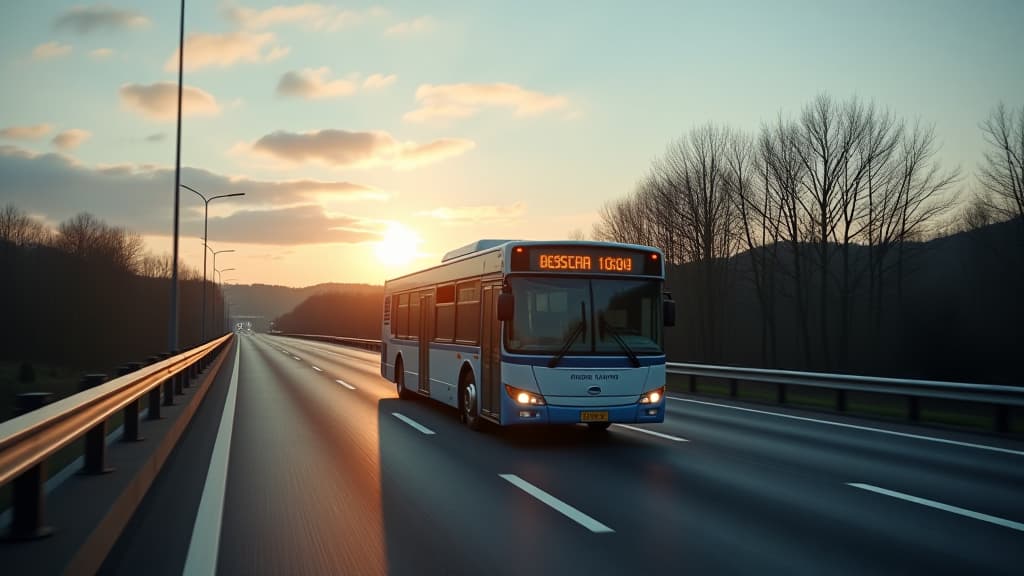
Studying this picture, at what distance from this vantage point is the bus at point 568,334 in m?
11.1

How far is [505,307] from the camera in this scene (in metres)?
10.9

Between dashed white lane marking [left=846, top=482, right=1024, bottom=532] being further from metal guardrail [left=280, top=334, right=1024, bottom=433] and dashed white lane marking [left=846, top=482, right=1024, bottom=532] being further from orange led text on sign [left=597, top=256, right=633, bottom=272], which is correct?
metal guardrail [left=280, top=334, right=1024, bottom=433]

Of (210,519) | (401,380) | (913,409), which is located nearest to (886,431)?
(913,409)

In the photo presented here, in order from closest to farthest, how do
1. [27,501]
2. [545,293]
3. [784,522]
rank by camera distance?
[27,501] → [784,522] → [545,293]

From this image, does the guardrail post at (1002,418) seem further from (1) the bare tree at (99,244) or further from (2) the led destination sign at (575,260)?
(1) the bare tree at (99,244)

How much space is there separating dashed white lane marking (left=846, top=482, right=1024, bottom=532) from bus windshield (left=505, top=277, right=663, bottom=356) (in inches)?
149

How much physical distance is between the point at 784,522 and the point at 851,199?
141 feet

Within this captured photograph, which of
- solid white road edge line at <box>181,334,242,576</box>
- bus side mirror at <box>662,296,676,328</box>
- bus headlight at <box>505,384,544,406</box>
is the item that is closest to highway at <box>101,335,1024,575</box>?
solid white road edge line at <box>181,334,242,576</box>

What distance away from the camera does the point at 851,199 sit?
45.8 m

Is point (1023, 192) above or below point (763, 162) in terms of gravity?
below

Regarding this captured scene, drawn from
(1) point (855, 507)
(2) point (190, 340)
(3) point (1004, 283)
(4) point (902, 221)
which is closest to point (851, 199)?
(4) point (902, 221)

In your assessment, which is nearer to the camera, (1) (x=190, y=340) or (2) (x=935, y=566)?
(2) (x=935, y=566)

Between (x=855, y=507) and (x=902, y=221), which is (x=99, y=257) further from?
(x=855, y=507)

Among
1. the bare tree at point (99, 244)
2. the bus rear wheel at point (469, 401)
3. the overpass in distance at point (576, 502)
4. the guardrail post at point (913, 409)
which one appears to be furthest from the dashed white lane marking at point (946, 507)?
the bare tree at point (99, 244)
